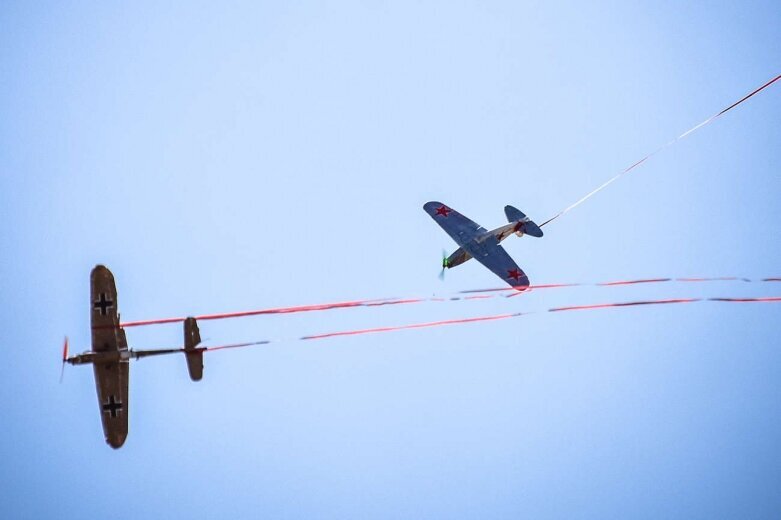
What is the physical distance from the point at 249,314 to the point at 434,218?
20599 millimetres

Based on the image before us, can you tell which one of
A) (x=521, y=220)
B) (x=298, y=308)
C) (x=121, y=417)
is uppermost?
(x=521, y=220)

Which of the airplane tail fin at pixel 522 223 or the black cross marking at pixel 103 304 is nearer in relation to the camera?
the black cross marking at pixel 103 304

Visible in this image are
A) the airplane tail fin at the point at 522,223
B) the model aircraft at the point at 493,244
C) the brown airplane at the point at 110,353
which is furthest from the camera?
the model aircraft at the point at 493,244

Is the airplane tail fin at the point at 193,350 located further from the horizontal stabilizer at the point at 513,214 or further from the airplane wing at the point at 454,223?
the horizontal stabilizer at the point at 513,214

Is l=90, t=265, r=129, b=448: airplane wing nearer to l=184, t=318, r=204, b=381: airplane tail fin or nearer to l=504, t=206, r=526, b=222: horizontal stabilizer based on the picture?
l=184, t=318, r=204, b=381: airplane tail fin

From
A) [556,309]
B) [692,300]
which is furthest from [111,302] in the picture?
[692,300]

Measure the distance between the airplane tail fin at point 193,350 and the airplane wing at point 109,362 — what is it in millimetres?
2381

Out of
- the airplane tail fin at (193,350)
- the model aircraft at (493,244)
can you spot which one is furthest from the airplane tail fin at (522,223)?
the airplane tail fin at (193,350)

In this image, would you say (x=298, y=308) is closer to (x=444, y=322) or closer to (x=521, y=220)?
(x=444, y=322)

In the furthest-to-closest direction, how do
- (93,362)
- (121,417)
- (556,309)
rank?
1. (121,417)
2. (93,362)
3. (556,309)

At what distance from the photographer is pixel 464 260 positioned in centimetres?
3155

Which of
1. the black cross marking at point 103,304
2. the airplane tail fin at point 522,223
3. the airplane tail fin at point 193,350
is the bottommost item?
the airplane tail fin at point 193,350

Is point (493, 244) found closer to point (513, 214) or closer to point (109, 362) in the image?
point (513, 214)

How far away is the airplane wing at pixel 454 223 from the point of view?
104 ft
